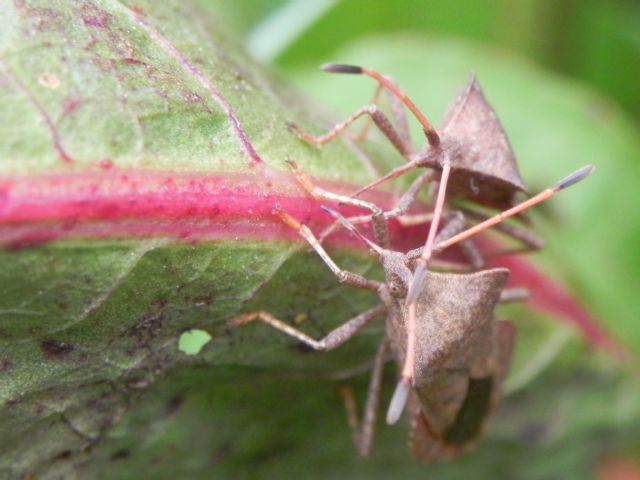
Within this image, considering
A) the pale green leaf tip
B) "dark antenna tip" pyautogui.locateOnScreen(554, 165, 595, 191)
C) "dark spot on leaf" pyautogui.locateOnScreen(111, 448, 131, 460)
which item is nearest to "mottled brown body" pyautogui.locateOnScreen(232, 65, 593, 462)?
"dark antenna tip" pyautogui.locateOnScreen(554, 165, 595, 191)

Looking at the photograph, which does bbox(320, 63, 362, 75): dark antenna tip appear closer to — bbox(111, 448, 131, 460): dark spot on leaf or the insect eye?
the insect eye

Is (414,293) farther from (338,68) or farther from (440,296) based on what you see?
(338,68)

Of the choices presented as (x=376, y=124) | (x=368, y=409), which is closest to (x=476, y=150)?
(x=376, y=124)

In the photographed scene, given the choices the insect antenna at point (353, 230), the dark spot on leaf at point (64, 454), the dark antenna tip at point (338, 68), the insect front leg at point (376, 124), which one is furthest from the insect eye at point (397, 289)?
the dark spot on leaf at point (64, 454)

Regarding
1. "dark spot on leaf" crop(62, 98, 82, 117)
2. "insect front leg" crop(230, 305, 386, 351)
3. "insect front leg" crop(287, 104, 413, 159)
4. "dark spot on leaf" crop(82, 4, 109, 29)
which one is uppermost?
"dark spot on leaf" crop(82, 4, 109, 29)

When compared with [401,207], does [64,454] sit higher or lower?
lower

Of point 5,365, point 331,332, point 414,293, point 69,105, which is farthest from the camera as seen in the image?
point 331,332

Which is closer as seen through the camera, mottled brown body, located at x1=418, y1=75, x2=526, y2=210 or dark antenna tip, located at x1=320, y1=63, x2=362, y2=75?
dark antenna tip, located at x1=320, y1=63, x2=362, y2=75

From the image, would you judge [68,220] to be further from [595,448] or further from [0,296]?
[595,448]
